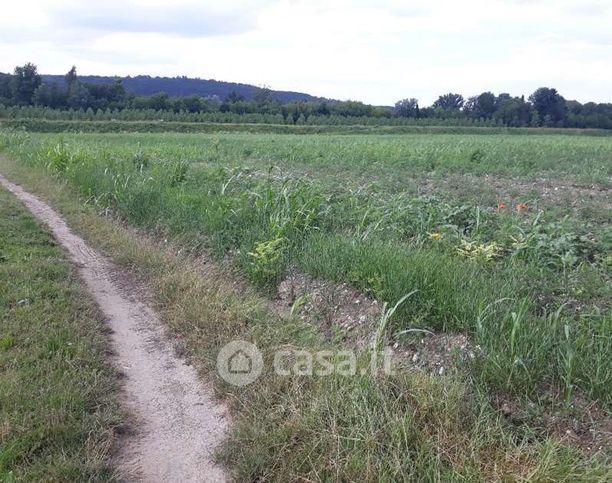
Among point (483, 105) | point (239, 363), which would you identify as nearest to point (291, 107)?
point (483, 105)

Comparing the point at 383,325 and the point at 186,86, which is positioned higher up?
the point at 186,86

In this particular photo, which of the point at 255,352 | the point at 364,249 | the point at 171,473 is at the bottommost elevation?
the point at 171,473

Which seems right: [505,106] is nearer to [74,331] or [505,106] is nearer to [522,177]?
[522,177]

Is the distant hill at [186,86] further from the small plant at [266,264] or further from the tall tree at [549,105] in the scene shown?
the small plant at [266,264]

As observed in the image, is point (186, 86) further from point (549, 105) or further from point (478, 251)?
point (478, 251)

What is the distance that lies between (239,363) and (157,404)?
1.95ft

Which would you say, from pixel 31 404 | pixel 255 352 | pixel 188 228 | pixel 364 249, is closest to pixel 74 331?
pixel 31 404

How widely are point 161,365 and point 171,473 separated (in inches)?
51.0

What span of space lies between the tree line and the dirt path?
5764 cm

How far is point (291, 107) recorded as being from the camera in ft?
230

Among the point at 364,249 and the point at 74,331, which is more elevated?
the point at 364,249

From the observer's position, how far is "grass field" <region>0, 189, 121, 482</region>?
300cm

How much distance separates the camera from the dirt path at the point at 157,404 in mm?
3132

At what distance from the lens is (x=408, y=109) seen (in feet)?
250
